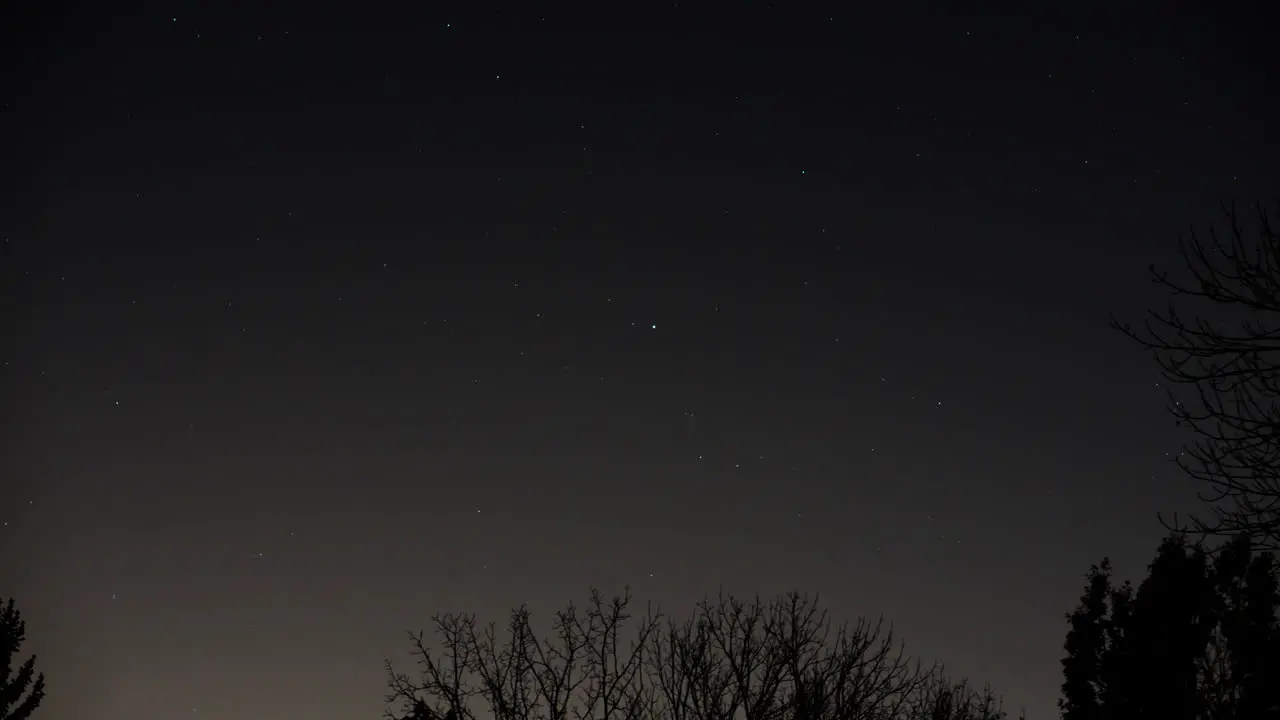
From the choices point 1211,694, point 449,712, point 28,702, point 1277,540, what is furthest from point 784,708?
point 28,702

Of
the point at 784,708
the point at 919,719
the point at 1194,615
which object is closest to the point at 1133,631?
the point at 1194,615

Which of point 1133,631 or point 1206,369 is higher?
point 1133,631

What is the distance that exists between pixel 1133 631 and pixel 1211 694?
4.82 meters

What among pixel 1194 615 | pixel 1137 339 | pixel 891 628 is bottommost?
pixel 1137 339

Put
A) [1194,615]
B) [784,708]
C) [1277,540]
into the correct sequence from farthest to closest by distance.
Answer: [1194,615], [784,708], [1277,540]

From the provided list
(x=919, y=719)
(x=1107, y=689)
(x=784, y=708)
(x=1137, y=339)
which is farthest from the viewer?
(x=1107, y=689)

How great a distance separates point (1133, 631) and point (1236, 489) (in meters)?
21.9

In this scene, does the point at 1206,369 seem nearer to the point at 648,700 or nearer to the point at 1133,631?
the point at 648,700

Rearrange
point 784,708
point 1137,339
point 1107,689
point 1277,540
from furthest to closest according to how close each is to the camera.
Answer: point 1107,689, point 784,708, point 1137,339, point 1277,540

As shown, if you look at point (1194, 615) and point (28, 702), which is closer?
point (28, 702)

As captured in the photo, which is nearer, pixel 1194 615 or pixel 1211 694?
pixel 1211 694

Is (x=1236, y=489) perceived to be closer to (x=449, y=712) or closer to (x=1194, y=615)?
(x=449, y=712)

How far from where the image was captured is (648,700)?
18328 millimetres

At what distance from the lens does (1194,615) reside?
23875 mm
